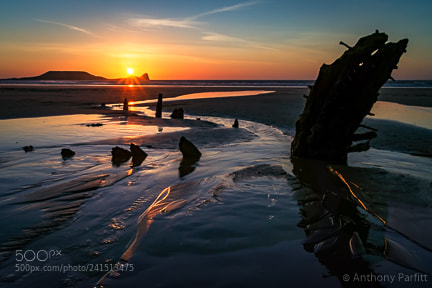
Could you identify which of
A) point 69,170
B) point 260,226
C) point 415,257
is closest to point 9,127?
point 69,170

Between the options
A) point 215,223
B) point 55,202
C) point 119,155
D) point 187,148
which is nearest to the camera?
point 215,223

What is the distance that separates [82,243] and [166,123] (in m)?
12.7

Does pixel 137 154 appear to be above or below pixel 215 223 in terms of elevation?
above

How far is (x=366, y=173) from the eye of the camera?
6.07m

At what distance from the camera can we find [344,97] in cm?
620

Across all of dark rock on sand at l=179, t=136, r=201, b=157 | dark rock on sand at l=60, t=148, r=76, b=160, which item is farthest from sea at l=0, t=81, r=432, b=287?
dark rock on sand at l=179, t=136, r=201, b=157

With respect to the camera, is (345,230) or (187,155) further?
(187,155)

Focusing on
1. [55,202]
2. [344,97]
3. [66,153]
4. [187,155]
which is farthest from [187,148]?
[344,97]

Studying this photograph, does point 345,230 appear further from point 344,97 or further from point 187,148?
point 187,148

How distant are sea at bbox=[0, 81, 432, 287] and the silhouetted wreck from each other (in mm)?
539

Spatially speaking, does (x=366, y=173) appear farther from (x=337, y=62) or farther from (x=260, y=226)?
(x=260, y=226)

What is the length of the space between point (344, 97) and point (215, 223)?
4.24m

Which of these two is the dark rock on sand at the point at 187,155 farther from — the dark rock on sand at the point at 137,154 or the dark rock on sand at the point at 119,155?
the dark rock on sand at the point at 119,155

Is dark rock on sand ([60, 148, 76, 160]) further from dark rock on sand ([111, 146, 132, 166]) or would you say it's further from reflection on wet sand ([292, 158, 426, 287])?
reflection on wet sand ([292, 158, 426, 287])
